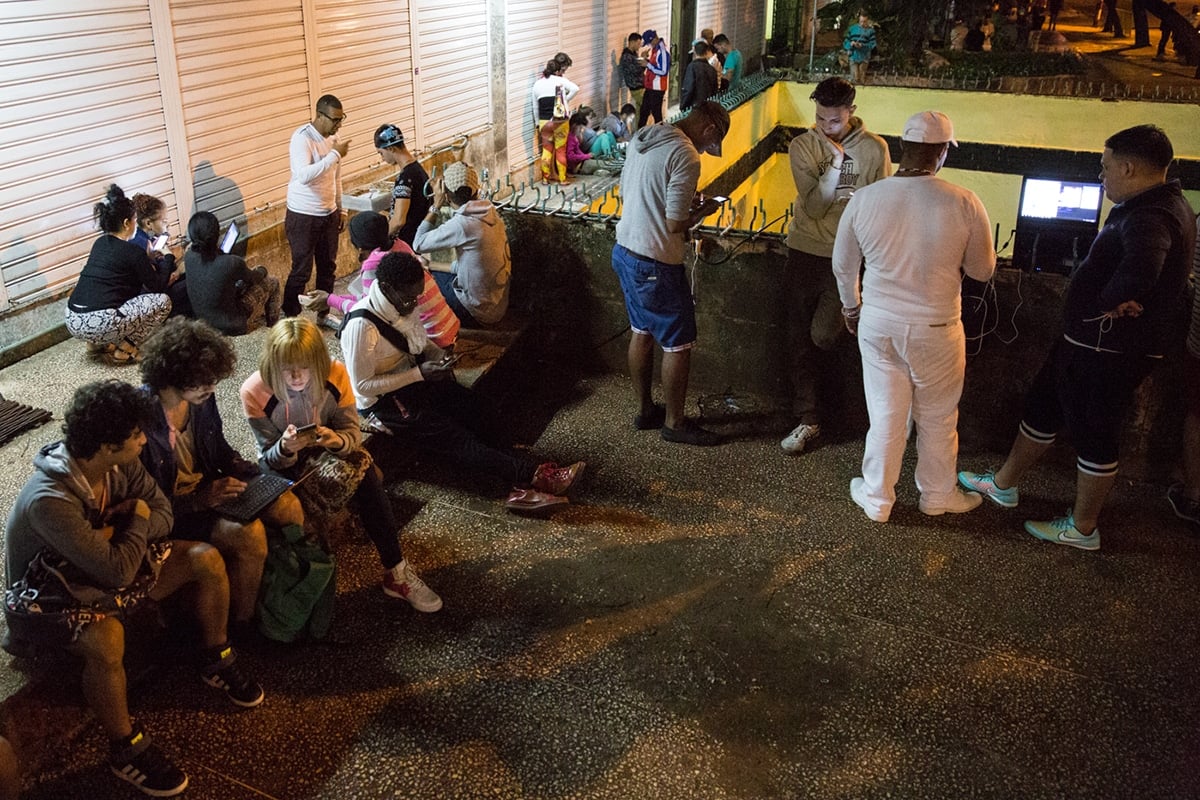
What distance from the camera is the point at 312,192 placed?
22.6 feet

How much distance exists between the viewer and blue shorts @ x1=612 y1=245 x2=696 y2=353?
5.41 m

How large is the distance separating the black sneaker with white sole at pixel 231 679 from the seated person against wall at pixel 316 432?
750 mm

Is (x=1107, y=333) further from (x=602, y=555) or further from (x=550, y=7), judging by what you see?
(x=550, y=7)

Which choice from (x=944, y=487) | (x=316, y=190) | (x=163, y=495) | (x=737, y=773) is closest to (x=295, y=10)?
(x=316, y=190)

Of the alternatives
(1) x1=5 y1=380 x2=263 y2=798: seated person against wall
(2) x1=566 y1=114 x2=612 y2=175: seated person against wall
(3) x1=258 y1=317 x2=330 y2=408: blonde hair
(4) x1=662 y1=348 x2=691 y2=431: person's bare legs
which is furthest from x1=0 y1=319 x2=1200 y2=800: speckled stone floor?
(2) x1=566 y1=114 x2=612 y2=175: seated person against wall

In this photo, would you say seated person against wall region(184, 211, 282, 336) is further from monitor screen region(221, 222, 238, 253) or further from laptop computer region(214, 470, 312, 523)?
laptop computer region(214, 470, 312, 523)

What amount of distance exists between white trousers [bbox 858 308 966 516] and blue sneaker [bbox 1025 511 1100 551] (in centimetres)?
47

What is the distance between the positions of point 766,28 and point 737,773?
84.9ft

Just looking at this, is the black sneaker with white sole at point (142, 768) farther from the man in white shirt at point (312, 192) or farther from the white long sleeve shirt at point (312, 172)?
the white long sleeve shirt at point (312, 172)

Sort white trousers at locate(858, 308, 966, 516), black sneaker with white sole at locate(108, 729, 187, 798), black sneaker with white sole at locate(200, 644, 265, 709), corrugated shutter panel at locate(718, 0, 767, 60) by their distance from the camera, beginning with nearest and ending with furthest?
black sneaker with white sole at locate(108, 729, 187, 798) → black sneaker with white sole at locate(200, 644, 265, 709) → white trousers at locate(858, 308, 966, 516) → corrugated shutter panel at locate(718, 0, 767, 60)

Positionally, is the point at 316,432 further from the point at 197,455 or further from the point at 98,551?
the point at 98,551

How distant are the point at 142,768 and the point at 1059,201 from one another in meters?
5.20

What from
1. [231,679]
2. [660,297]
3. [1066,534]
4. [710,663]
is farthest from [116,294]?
[1066,534]

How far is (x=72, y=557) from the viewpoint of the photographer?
305 cm
